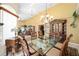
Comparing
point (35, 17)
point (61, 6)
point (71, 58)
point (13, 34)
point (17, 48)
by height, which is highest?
point (61, 6)

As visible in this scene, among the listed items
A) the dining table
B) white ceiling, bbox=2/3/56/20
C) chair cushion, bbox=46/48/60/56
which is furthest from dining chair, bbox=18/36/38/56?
white ceiling, bbox=2/3/56/20

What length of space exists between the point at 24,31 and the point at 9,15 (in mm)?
313

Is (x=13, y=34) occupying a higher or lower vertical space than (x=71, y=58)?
higher

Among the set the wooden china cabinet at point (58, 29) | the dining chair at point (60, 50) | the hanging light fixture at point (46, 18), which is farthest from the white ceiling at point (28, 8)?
the dining chair at point (60, 50)

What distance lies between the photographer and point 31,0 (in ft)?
7.01

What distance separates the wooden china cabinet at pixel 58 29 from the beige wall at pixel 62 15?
57mm

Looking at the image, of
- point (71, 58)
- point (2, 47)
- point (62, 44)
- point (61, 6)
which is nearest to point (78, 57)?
point (71, 58)

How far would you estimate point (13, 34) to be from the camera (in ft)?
6.87

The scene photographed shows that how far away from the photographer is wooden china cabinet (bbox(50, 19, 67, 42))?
2090mm

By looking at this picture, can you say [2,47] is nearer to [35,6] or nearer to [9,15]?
[9,15]

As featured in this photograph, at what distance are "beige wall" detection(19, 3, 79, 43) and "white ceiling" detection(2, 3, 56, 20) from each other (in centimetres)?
6

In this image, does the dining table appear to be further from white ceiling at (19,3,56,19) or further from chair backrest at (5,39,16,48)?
white ceiling at (19,3,56,19)

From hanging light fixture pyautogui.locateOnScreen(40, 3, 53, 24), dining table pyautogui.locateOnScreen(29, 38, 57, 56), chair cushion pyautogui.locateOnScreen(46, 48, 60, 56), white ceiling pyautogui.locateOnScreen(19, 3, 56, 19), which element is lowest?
chair cushion pyautogui.locateOnScreen(46, 48, 60, 56)

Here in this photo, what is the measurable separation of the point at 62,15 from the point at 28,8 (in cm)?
50
